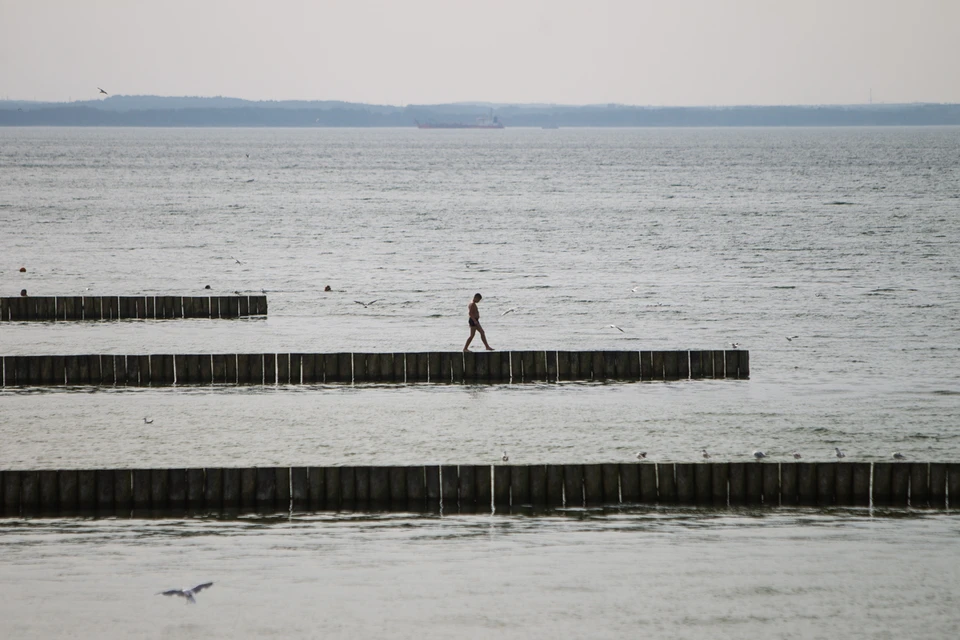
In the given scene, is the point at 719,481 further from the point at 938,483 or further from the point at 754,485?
the point at 938,483

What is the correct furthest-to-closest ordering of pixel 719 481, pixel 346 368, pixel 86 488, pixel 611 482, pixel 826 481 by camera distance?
pixel 346 368 → pixel 826 481 → pixel 719 481 → pixel 611 482 → pixel 86 488

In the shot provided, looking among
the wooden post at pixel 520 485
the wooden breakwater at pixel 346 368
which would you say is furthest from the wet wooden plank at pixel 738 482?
the wooden breakwater at pixel 346 368

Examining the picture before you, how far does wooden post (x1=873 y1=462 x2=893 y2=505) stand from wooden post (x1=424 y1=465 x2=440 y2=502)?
7.85 metres

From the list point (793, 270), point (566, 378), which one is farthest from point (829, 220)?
point (566, 378)

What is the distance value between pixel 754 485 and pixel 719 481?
63 cm

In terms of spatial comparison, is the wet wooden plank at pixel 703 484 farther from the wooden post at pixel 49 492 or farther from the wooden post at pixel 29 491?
the wooden post at pixel 29 491

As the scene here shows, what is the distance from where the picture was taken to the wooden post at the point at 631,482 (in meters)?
22.5

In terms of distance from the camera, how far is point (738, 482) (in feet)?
74.0

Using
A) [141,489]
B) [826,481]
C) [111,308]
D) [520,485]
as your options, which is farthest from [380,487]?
[111,308]

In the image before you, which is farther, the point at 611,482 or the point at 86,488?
the point at 611,482

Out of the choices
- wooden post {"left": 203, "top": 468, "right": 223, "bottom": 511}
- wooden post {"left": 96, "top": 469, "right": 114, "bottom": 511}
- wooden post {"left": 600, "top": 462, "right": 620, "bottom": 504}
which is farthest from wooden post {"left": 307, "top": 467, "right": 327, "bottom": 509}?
wooden post {"left": 600, "top": 462, "right": 620, "bottom": 504}

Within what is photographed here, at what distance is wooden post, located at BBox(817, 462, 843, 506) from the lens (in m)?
22.7

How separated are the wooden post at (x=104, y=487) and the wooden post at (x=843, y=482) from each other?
42.6ft

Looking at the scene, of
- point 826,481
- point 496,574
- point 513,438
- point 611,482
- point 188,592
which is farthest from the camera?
point 513,438
